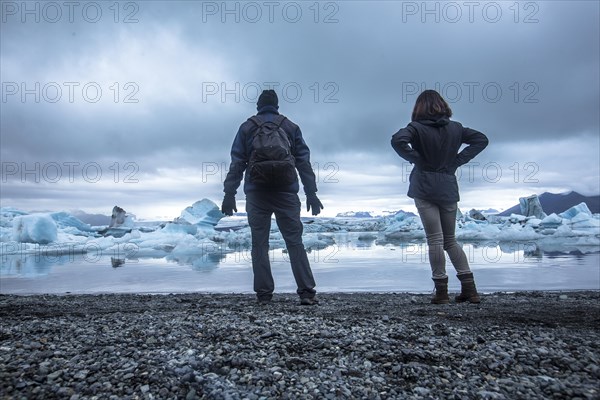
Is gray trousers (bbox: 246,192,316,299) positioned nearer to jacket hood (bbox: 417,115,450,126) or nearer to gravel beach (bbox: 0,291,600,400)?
gravel beach (bbox: 0,291,600,400)

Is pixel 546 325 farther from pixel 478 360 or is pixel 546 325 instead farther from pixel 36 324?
pixel 36 324

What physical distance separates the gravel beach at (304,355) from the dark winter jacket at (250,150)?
4.27ft

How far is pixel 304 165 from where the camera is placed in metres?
4.51

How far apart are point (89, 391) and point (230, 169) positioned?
2717 millimetres

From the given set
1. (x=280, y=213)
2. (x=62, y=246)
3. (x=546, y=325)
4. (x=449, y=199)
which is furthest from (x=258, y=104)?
(x=62, y=246)

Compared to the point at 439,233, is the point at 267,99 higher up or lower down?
higher up

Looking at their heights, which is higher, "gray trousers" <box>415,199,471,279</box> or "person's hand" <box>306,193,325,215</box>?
"person's hand" <box>306,193,325,215</box>

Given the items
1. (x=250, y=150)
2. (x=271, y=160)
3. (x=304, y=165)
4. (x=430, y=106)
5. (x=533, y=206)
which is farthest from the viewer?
(x=533, y=206)

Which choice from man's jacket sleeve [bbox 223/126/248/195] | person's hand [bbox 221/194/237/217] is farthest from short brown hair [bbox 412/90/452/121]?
person's hand [bbox 221/194/237/217]

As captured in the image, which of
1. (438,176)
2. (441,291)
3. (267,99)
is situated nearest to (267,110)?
(267,99)

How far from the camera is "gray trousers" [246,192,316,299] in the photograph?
14.1 ft

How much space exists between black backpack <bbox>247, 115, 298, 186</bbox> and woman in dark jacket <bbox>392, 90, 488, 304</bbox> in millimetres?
975

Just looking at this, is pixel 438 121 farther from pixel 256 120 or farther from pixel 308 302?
pixel 308 302

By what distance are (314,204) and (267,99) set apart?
114 cm
